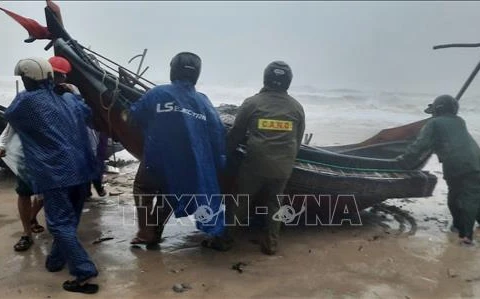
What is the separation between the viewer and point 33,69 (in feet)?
11.6

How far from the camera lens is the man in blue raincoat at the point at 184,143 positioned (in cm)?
396

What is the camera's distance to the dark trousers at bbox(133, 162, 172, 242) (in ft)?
13.9

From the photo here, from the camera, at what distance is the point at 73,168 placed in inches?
140

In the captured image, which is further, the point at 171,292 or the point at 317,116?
the point at 317,116

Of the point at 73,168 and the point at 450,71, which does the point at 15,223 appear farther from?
the point at 450,71

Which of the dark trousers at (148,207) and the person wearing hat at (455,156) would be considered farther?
the person wearing hat at (455,156)

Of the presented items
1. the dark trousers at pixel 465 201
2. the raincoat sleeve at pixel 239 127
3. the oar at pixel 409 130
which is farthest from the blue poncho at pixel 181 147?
the oar at pixel 409 130

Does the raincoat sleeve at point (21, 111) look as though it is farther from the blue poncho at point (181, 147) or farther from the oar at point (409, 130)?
the oar at point (409, 130)

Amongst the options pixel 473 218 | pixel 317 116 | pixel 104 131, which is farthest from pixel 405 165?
pixel 317 116

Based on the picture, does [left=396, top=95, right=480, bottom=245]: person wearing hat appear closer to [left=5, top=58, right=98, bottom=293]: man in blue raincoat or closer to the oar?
the oar

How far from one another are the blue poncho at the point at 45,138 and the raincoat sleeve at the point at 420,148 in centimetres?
368

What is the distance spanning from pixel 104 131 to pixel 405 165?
11.4 feet

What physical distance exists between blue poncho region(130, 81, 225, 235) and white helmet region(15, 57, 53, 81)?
80 cm

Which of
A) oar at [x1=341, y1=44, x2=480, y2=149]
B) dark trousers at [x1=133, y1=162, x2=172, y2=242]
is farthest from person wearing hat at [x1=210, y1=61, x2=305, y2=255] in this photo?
oar at [x1=341, y1=44, x2=480, y2=149]
